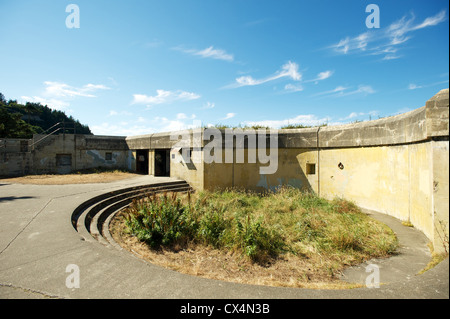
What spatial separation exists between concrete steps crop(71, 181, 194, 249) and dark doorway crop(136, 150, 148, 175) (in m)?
5.76

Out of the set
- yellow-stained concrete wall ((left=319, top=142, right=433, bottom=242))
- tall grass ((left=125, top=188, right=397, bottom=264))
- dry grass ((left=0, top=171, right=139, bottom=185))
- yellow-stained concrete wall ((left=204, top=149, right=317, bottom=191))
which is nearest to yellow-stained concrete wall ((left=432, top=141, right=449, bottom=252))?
yellow-stained concrete wall ((left=319, top=142, right=433, bottom=242))

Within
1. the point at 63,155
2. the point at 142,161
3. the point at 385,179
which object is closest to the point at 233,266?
the point at 385,179

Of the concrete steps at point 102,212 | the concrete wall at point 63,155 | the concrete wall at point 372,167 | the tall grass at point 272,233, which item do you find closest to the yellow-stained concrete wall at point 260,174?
the concrete wall at point 372,167

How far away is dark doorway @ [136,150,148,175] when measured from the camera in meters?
14.5

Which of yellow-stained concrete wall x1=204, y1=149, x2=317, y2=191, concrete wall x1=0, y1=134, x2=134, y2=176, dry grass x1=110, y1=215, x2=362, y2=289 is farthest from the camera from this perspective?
concrete wall x1=0, y1=134, x2=134, y2=176

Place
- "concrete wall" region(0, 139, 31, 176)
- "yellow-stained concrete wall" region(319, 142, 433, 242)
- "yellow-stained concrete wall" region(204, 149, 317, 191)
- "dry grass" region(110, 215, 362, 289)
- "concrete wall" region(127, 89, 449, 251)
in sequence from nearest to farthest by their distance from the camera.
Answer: "dry grass" region(110, 215, 362, 289)
"concrete wall" region(127, 89, 449, 251)
"yellow-stained concrete wall" region(319, 142, 433, 242)
"yellow-stained concrete wall" region(204, 149, 317, 191)
"concrete wall" region(0, 139, 31, 176)

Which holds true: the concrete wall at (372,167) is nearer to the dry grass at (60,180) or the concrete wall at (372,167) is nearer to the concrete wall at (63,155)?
the dry grass at (60,180)

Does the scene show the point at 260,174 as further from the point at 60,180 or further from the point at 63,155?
Answer: the point at 63,155

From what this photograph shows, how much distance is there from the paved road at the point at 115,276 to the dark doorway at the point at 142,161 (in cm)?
1066

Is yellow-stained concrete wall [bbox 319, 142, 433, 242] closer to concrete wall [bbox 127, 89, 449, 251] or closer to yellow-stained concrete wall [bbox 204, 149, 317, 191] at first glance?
concrete wall [bbox 127, 89, 449, 251]

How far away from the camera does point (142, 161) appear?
1465 centimetres

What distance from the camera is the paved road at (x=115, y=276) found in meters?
2.18

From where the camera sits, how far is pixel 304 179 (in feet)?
29.6

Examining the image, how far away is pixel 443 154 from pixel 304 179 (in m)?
5.80
